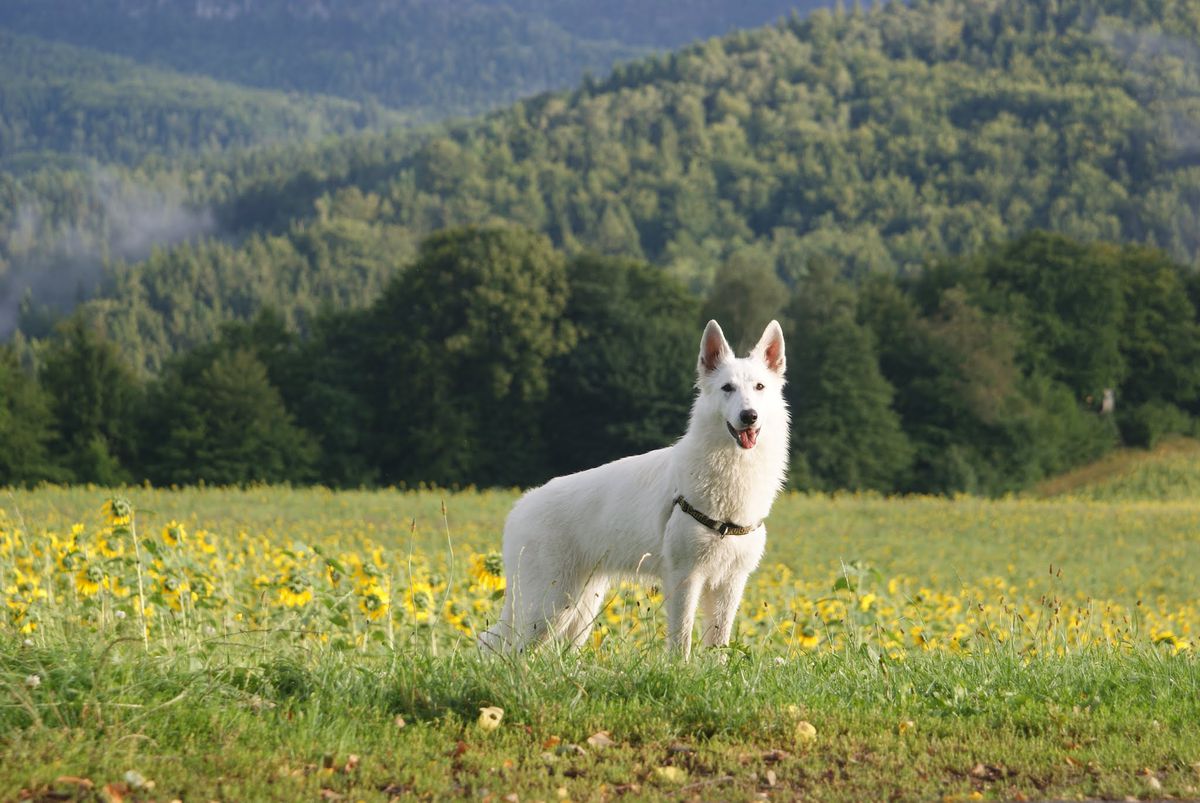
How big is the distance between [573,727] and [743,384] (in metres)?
2.48

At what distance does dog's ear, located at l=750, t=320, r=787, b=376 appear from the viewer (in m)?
8.22

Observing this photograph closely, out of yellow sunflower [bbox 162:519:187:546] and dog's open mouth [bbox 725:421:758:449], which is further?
yellow sunflower [bbox 162:519:187:546]

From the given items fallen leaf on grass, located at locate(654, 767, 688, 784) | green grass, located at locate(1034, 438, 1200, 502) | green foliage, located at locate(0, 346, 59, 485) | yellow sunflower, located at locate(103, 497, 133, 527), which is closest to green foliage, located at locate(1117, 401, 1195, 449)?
green grass, located at locate(1034, 438, 1200, 502)

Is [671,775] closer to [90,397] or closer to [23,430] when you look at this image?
[23,430]

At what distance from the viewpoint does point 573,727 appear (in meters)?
6.80

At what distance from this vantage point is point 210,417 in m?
63.1

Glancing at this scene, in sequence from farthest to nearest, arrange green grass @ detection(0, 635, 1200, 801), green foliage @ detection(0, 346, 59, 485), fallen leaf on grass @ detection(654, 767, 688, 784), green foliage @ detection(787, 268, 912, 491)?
1. green foliage @ detection(787, 268, 912, 491)
2. green foliage @ detection(0, 346, 59, 485)
3. fallen leaf on grass @ detection(654, 767, 688, 784)
4. green grass @ detection(0, 635, 1200, 801)

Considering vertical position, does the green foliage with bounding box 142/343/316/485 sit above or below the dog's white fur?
below

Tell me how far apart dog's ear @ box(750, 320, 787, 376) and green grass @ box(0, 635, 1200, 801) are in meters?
1.93

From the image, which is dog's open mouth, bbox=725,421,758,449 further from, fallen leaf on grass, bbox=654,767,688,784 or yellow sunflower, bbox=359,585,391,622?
yellow sunflower, bbox=359,585,391,622

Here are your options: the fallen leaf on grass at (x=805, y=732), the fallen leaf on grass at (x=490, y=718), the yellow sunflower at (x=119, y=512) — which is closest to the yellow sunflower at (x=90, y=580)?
the yellow sunflower at (x=119, y=512)

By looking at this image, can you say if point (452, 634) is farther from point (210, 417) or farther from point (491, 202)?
point (491, 202)

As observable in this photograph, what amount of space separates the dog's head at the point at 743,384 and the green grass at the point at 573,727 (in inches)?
57.3

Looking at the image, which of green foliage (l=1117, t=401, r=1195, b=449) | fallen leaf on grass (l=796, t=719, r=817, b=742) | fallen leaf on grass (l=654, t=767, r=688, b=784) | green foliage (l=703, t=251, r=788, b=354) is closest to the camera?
fallen leaf on grass (l=654, t=767, r=688, b=784)
